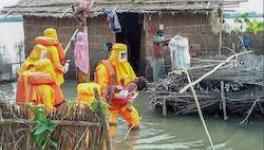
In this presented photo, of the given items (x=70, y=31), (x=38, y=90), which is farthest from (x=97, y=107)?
(x=70, y=31)

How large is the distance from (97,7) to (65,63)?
5267 mm

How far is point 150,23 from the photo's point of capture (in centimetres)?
1680

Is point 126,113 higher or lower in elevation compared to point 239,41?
lower

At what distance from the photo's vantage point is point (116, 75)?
9984 mm

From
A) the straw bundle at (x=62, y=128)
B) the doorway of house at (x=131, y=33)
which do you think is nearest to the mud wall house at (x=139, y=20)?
the doorway of house at (x=131, y=33)

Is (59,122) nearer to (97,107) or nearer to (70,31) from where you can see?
(97,107)

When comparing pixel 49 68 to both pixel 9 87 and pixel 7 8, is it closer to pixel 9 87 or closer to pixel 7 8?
pixel 9 87

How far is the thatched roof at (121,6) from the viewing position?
52.6 ft

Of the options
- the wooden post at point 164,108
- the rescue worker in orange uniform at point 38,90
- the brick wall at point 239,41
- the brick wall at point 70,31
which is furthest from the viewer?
the brick wall at point 239,41

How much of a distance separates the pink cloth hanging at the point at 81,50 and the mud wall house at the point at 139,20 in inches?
130

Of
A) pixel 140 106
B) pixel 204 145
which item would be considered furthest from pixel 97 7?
pixel 204 145

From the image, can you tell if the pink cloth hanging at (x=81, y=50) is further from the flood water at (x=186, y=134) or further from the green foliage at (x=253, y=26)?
the green foliage at (x=253, y=26)

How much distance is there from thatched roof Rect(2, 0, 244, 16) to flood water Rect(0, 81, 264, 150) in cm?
410

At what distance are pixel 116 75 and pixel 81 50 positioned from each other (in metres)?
2.67
